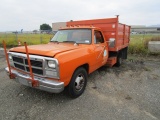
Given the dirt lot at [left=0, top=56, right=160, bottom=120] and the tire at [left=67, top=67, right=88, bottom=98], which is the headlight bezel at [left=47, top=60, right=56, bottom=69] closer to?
the tire at [left=67, top=67, right=88, bottom=98]

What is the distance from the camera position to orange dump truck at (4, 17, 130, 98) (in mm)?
3105

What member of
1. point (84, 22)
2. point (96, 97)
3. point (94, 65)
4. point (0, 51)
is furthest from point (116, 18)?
point (0, 51)

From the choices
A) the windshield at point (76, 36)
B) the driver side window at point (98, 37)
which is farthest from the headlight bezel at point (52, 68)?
the driver side window at point (98, 37)

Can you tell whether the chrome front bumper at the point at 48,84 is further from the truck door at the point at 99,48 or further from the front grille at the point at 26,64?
→ the truck door at the point at 99,48

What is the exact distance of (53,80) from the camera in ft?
10.4

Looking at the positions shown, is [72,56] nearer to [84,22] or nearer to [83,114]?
[83,114]

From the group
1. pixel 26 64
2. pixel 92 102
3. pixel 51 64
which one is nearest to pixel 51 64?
pixel 51 64

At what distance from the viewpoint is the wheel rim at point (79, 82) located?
12.6ft

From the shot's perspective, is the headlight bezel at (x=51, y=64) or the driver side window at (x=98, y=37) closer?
the headlight bezel at (x=51, y=64)

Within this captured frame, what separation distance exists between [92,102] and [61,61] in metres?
1.46

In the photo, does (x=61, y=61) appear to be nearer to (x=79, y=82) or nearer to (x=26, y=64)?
(x=26, y=64)

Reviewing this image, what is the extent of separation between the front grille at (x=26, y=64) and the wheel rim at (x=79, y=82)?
1055 mm

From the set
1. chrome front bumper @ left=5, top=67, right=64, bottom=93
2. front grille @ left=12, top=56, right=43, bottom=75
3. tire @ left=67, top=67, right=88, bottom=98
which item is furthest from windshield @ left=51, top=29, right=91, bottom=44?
chrome front bumper @ left=5, top=67, right=64, bottom=93

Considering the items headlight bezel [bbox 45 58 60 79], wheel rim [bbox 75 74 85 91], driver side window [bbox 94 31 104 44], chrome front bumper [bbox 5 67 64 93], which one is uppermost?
driver side window [bbox 94 31 104 44]
